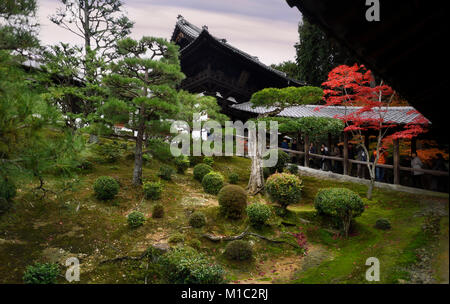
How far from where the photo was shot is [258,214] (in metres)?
8.16

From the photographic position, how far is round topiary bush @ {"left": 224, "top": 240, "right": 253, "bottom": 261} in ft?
22.0

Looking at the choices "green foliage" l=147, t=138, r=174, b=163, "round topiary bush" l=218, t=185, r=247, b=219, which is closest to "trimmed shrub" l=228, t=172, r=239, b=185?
"round topiary bush" l=218, t=185, r=247, b=219

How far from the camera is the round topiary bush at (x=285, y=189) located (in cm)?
921

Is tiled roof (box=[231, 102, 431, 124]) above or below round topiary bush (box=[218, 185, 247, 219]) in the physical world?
above

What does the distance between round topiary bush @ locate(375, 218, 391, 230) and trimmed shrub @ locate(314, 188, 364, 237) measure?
0.65m

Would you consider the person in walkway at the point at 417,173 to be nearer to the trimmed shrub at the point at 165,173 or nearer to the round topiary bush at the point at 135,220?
the trimmed shrub at the point at 165,173

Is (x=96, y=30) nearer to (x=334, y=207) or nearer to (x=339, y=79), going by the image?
(x=339, y=79)

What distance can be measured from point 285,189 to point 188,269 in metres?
5.34

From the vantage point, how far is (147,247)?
6652 millimetres

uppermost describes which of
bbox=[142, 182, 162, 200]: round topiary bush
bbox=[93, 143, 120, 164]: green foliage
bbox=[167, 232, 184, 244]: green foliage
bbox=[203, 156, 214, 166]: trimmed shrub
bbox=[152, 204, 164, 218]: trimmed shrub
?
bbox=[93, 143, 120, 164]: green foliage

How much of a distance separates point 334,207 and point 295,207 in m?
2.52

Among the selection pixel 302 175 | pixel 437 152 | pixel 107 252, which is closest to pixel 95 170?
pixel 107 252

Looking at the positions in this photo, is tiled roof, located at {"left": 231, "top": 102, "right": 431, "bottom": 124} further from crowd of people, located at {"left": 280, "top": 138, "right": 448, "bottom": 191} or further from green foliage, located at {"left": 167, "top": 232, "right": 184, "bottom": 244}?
green foliage, located at {"left": 167, "top": 232, "right": 184, "bottom": 244}

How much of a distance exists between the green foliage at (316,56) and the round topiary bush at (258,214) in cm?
1873
